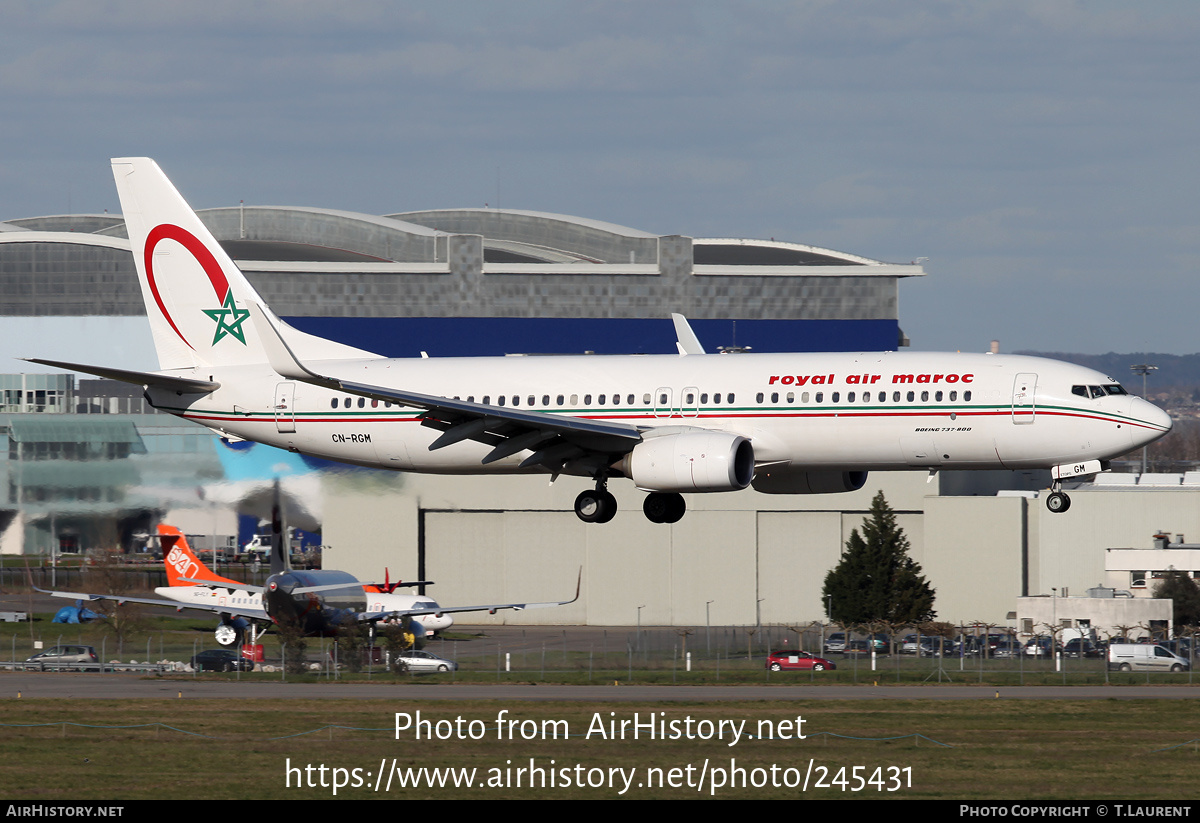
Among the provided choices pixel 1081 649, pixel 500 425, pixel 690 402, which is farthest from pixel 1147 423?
pixel 1081 649

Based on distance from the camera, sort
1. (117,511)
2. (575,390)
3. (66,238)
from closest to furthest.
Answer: (575,390)
(117,511)
(66,238)

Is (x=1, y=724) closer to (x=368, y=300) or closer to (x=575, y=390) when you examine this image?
(x=575, y=390)

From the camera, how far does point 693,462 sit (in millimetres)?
42375

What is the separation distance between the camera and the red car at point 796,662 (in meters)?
66.0

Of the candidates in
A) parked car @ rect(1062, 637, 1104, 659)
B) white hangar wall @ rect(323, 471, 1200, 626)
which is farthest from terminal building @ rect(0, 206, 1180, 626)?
parked car @ rect(1062, 637, 1104, 659)

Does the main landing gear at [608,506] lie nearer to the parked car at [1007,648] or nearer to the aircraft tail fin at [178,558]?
the parked car at [1007,648]

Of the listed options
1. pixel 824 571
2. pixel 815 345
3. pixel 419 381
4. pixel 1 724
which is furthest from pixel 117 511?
pixel 815 345

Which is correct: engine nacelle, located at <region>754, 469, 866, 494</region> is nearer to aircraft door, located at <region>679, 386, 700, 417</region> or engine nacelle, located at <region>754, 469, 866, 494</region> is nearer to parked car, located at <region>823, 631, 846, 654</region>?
aircraft door, located at <region>679, 386, 700, 417</region>

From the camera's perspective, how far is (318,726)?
4850 cm

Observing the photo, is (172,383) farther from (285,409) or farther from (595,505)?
(595,505)

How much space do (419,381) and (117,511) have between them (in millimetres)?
34147

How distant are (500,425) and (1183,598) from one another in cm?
5458

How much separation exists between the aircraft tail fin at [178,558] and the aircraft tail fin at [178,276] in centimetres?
2550

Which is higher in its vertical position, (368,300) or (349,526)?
(368,300)
